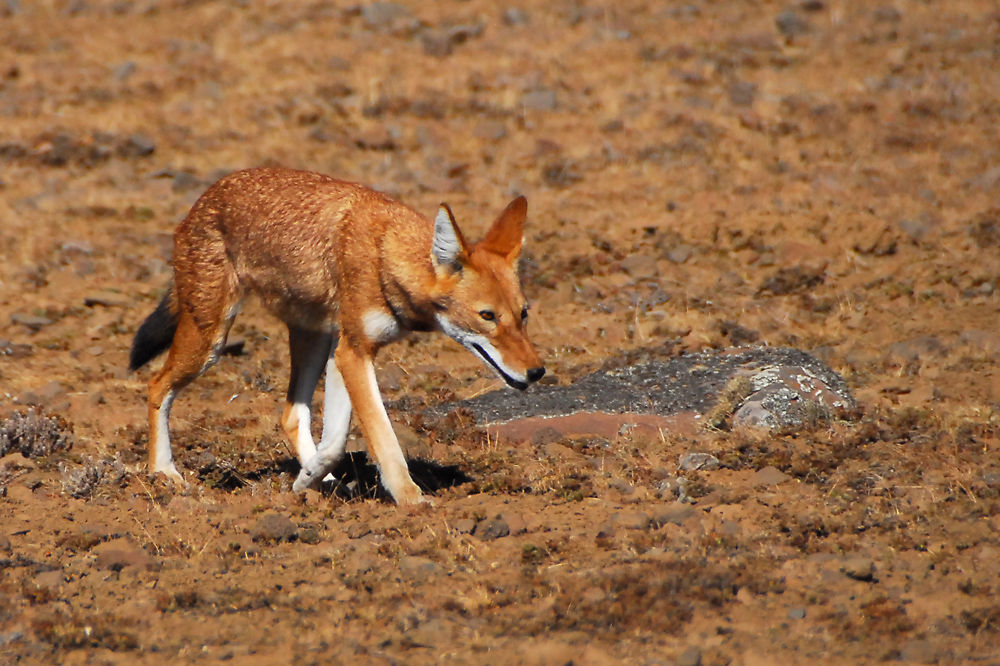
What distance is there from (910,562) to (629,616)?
5.17 ft

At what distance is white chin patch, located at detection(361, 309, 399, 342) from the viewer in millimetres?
7285

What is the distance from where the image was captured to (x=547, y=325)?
12.3 metres

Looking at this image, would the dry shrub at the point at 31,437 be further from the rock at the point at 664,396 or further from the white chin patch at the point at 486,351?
the white chin patch at the point at 486,351

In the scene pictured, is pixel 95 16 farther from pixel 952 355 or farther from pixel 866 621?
pixel 866 621

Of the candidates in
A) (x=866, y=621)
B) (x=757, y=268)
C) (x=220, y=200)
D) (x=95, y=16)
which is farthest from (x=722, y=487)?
(x=95, y=16)

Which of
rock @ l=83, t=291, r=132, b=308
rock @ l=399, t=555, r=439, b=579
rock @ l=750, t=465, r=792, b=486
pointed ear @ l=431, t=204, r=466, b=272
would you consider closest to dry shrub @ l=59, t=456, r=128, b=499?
rock @ l=399, t=555, r=439, b=579

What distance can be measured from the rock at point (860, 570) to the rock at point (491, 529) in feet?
6.00

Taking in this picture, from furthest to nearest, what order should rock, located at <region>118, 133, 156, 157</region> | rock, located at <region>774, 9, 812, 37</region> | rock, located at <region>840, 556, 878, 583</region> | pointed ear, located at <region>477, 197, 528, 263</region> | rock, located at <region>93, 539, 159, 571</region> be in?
1. rock, located at <region>774, 9, 812, 37</region>
2. rock, located at <region>118, 133, 156, 157</region>
3. pointed ear, located at <region>477, 197, 528, 263</region>
4. rock, located at <region>93, 539, 159, 571</region>
5. rock, located at <region>840, 556, 878, 583</region>

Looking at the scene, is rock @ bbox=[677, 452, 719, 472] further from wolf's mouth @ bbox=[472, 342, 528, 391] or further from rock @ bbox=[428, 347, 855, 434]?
wolf's mouth @ bbox=[472, 342, 528, 391]

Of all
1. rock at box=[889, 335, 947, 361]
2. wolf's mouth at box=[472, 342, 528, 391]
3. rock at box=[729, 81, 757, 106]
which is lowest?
rock at box=[889, 335, 947, 361]

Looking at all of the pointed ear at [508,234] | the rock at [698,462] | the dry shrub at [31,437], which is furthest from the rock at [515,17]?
the rock at [698,462]

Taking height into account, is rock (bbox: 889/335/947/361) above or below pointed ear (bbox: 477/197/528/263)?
below

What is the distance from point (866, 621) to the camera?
18.1 ft

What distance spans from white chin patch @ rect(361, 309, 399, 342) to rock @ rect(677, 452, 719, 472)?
6.81ft
